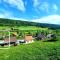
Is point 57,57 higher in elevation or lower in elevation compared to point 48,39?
lower

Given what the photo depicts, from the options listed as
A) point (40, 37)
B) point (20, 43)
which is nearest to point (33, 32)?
point (40, 37)

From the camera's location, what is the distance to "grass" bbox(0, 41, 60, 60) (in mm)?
2551

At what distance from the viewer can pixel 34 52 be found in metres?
2.77

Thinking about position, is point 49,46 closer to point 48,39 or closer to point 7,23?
A: point 48,39

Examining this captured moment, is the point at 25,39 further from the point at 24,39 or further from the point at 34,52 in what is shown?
the point at 34,52

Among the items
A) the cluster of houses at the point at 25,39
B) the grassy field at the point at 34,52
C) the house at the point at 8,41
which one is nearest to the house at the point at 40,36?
the cluster of houses at the point at 25,39

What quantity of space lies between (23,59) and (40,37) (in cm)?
100

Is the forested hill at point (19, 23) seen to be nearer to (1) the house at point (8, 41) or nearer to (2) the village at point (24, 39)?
(2) the village at point (24, 39)

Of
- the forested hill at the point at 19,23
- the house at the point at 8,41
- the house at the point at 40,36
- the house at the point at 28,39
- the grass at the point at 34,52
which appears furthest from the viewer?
the forested hill at the point at 19,23

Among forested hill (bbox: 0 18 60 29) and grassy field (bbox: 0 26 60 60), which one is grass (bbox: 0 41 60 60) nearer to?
grassy field (bbox: 0 26 60 60)

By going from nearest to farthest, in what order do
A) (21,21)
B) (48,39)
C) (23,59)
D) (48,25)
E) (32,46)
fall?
(23,59)
(32,46)
(48,39)
(48,25)
(21,21)

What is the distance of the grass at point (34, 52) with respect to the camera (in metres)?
2.55

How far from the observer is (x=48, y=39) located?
3.37 m

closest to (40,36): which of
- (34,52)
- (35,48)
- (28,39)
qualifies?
(28,39)
